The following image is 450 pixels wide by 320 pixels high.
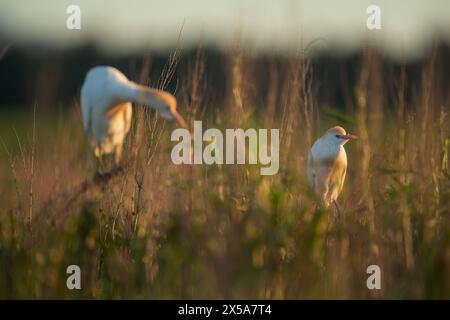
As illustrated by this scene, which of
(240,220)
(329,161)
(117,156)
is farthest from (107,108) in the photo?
(240,220)

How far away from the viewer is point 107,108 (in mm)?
5527

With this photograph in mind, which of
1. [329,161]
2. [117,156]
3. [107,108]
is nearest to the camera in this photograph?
[329,161]

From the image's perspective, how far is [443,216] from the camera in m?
4.24

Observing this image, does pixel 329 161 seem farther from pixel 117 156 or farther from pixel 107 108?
pixel 107 108

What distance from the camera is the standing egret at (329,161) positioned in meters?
5.00

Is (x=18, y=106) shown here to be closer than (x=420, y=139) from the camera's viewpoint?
No

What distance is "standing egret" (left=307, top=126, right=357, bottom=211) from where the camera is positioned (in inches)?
197

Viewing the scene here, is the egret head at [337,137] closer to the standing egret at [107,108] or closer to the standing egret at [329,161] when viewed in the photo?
the standing egret at [329,161]

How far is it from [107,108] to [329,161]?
4.92 ft

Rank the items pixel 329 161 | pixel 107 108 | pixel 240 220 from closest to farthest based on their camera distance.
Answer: pixel 240 220, pixel 329 161, pixel 107 108

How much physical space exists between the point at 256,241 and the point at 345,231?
2.06ft

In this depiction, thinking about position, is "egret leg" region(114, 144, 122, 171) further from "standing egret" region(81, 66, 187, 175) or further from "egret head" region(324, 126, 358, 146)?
"egret head" region(324, 126, 358, 146)

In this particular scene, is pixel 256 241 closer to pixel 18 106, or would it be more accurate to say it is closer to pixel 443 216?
pixel 443 216
